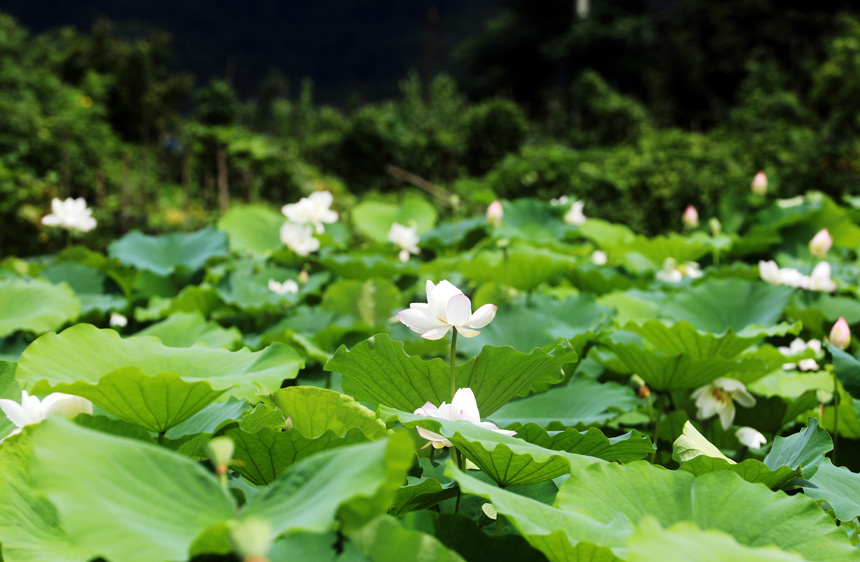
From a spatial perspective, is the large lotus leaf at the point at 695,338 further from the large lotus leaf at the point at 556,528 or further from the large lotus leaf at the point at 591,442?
the large lotus leaf at the point at 556,528

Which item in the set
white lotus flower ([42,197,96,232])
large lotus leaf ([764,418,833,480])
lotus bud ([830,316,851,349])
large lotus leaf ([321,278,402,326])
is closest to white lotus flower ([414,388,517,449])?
large lotus leaf ([764,418,833,480])

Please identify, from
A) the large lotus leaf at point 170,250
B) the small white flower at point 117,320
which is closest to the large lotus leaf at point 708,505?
the small white flower at point 117,320

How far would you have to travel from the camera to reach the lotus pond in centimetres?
52

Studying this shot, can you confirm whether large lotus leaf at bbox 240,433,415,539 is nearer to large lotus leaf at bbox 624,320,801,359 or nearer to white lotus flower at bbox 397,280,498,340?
white lotus flower at bbox 397,280,498,340

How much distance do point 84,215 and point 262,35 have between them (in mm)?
50429

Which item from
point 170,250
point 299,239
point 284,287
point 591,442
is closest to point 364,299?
point 284,287

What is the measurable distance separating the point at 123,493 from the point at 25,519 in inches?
11.1

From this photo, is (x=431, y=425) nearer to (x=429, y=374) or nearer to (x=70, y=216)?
(x=429, y=374)

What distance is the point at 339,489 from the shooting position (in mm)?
500

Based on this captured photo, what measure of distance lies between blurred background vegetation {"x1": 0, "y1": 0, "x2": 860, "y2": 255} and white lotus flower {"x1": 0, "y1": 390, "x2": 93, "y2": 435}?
2.23 metres

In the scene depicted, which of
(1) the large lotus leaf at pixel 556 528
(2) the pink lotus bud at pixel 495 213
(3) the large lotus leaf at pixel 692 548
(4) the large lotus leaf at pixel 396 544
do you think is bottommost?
(2) the pink lotus bud at pixel 495 213

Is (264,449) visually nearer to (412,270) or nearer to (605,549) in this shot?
(605,549)

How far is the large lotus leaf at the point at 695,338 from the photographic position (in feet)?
4.42

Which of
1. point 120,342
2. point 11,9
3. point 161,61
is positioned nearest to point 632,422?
point 120,342
